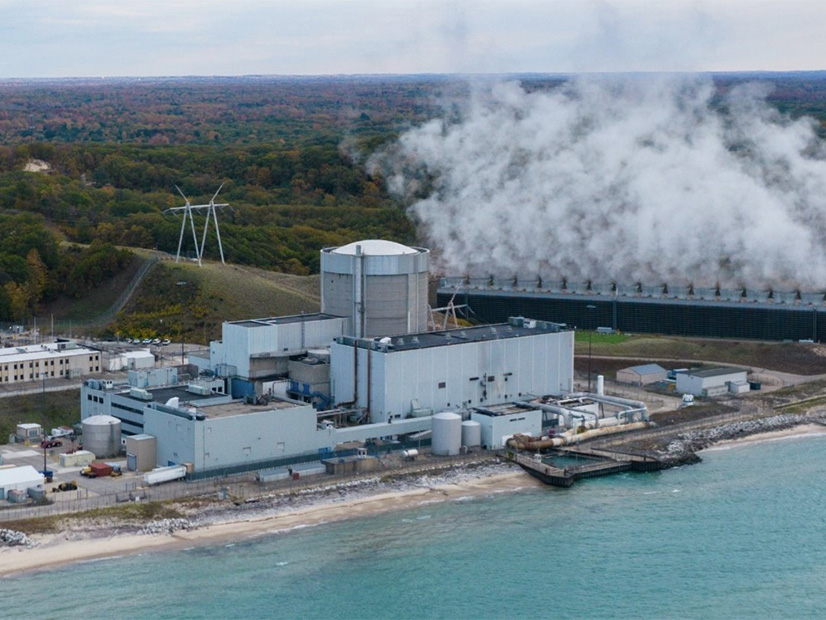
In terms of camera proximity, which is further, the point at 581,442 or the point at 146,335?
the point at 146,335

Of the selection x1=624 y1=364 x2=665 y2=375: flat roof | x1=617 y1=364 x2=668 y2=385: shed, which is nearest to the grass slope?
x1=624 y1=364 x2=665 y2=375: flat roof

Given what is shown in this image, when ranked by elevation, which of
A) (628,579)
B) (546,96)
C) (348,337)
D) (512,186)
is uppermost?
(546,96)

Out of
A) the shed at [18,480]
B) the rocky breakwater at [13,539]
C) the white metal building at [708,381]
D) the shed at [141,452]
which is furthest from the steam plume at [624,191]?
the rocky breakwater at [13,539]

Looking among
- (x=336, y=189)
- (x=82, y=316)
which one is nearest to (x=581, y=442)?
(x=82, y=316)

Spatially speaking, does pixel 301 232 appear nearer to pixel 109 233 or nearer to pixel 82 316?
pixel 109 233

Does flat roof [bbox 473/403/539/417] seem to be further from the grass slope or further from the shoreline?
the grass slope

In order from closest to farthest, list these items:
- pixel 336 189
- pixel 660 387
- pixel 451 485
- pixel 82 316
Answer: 1. pixel 451 485
2. pixel 660 387
3. pixel 82 316
4. pixel 336 189
